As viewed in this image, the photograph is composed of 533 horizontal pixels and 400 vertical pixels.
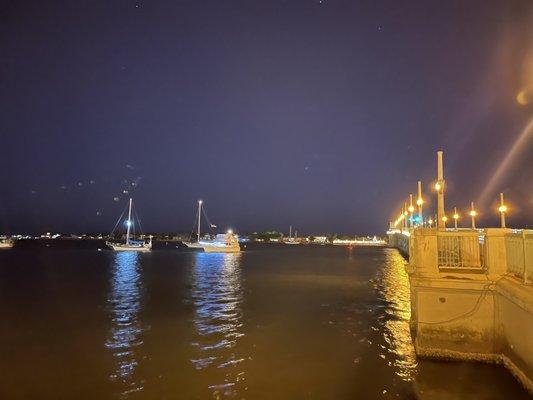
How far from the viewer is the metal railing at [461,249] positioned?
1303cm

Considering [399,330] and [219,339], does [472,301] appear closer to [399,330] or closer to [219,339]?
[399,330]

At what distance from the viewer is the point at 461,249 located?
13.2 m

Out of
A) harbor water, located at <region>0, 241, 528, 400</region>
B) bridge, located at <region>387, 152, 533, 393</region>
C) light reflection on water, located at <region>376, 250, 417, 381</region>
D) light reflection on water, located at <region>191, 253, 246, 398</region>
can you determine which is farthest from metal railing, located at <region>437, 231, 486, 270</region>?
light reflection on water, located at <region>191, 253, 246, 398</region>

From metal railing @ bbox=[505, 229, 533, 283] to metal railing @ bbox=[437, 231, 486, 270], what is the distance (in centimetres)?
139

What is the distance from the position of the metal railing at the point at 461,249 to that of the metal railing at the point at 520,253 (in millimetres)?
1386

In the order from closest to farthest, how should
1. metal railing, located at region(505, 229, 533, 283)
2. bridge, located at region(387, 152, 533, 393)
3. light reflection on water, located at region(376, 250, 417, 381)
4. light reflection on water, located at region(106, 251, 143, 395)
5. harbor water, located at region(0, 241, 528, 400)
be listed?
metal railing, located at region(505, 229, 533, 283) < bridge, located at region(387, 152, 533, 393) < harbor water, located at region(0, 241, 528, 400) < light reflection on water, located at region(106, 251, 143, 395) < light reflection on water, located at region(376, 250, 417, 381)

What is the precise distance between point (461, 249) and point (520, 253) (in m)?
2.57

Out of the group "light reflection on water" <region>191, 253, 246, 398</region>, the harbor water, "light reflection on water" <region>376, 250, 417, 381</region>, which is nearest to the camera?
the harbor water

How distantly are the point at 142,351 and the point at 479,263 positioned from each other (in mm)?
11854

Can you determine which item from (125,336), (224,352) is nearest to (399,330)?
(224,352)

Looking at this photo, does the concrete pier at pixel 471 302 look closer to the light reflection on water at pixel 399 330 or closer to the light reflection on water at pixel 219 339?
the light reflection on water at pixel 399 330

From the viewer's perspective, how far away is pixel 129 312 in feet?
77.9

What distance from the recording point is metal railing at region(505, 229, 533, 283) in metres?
9.93

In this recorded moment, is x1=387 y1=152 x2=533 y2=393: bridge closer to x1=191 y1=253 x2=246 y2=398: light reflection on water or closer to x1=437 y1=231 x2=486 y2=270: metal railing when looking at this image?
x1=437 y1=231 x2=486 y2=270: metal railing
